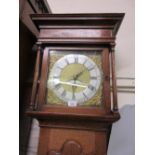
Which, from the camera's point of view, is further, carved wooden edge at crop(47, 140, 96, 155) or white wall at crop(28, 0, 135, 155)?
white wall at crop(28, 0, 135, 155)

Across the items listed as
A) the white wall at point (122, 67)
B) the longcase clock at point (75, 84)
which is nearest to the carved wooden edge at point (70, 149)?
the longcase clock at point (75, 84)

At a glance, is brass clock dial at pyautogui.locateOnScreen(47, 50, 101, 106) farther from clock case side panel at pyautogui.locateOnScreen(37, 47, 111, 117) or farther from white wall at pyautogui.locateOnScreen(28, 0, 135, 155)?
white wall at pyautogui.locateOnScreen(28, 0, 135, 155)

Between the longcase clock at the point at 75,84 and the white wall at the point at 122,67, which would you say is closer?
the longcase clock at the point at 75,84

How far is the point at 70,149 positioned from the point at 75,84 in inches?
9.5

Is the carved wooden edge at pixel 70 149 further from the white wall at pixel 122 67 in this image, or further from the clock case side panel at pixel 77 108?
the white wall at pixel 122 67

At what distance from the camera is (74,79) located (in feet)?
2.71

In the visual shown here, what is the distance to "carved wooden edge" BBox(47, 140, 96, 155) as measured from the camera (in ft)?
2.45

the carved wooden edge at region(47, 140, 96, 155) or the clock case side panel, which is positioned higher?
the clock case side panel

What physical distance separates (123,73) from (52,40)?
540mm

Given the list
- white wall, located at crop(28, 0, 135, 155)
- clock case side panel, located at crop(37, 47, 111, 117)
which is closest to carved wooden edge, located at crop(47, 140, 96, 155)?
clock case side panel, located at crop(37, 47, 111, 117)

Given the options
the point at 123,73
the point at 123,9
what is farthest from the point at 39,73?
the point at 123,9

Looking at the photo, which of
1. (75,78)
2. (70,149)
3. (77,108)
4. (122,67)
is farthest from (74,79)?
(122,67)

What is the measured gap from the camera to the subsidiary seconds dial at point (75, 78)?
807 millimetres

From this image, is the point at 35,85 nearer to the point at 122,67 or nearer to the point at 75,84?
the point at 75,84
